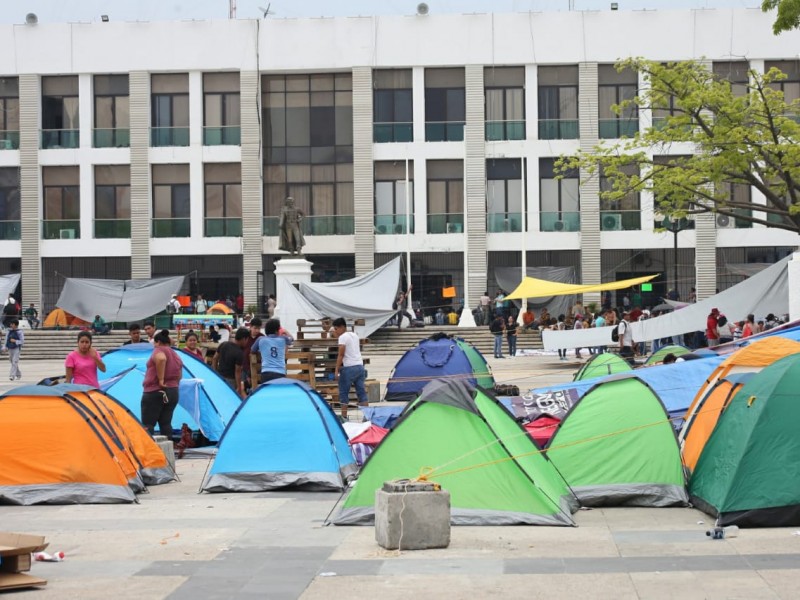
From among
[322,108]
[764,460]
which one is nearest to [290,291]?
[322,108]

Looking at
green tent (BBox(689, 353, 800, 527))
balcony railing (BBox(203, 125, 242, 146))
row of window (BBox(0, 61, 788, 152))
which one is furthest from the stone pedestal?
green tent (BBox(689, 353, 800, 527))

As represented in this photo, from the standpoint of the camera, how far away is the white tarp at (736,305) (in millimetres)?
26625

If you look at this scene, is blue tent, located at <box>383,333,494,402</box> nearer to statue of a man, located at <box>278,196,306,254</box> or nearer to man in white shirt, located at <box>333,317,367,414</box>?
man in white shirt, located at <box>333,317,367,414</box>

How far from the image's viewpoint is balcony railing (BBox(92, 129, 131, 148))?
54.4 m

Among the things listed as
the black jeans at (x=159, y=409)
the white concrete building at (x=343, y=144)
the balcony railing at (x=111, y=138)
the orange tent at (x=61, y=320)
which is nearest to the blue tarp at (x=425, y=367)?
the black jeans at (x=159, y=409)

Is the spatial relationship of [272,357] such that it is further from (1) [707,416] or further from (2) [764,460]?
(2) [764,460]

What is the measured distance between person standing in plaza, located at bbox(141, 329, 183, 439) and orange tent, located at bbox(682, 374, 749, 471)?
6.64m

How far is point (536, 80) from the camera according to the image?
53062 millimetres

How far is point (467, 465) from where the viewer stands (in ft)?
38.6

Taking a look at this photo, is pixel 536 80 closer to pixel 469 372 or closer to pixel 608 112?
pixel 608 112

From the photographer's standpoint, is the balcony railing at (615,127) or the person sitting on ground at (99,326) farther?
the balcony railing at (615,127)

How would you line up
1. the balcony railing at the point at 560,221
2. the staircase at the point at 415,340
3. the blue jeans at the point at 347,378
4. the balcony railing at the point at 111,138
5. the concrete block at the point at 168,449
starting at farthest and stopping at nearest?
the balcony railing at the point at 111,138 → the balcony railing at the point at 560,221 → the staircase at the point at 415,340 → the blue jeans at the point at 347,378 → the concrete block at the point at 168,449

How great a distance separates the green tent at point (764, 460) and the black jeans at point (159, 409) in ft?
24.8

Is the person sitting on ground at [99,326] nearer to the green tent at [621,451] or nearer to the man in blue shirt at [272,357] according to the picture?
the man in blue shirt at [272,357]
